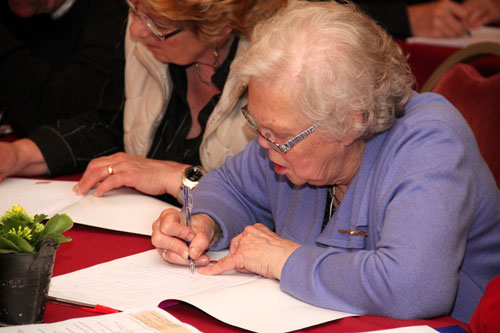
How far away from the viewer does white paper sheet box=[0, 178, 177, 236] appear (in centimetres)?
172

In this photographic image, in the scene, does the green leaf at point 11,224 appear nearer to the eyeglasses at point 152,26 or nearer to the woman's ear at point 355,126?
the woman's ear at point 355,126

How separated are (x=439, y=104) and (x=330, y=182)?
306mm

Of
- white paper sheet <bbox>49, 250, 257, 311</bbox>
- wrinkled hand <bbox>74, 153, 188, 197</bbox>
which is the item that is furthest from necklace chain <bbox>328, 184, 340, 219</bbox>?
wrinkled hand <bbox>74, 153, 188, 197</bbox>

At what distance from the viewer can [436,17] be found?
375 centimetres

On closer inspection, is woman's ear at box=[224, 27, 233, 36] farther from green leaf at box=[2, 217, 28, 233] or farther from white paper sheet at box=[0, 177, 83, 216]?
green leaf at box=[2, 217, 28, 233]

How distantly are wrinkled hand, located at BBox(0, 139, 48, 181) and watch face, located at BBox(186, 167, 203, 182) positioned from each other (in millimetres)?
521

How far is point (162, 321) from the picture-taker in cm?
116

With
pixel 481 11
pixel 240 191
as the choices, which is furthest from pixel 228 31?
pixel 481 11

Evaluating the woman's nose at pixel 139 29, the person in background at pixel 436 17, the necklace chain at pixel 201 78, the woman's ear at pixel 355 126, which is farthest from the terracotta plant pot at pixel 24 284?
the person in background at pixel 436 17

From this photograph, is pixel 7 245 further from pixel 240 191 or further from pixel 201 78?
pixel 201 78

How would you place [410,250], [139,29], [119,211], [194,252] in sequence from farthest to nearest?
[139,29] → [119,211] → [194,252] → [410,250]

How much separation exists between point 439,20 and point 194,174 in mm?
2294

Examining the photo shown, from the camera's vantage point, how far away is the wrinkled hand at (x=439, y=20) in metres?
3.72

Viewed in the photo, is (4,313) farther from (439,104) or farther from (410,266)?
(439,104)
